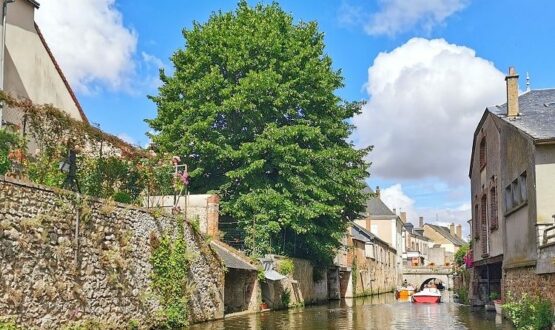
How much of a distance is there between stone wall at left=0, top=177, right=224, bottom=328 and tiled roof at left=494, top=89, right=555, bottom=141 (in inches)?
460

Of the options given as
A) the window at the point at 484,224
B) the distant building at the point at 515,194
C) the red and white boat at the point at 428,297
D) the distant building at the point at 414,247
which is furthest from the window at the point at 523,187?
the distant building at the point at 414,247

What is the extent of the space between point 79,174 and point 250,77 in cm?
1400

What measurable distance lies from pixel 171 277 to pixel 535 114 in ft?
46.1

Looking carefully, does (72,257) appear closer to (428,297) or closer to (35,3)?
(35,3)

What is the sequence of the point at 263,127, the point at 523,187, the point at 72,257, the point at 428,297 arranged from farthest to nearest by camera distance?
1. the point at 428,297
2. the point at 263,127
3. the point at 523,187
4. the point at 72,257

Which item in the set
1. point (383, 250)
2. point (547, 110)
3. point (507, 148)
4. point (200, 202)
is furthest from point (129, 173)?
point (383, 250)

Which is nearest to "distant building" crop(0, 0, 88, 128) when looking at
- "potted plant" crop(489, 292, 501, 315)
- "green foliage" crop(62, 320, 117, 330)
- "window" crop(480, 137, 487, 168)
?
"green foliage" crop(62, 320, 117, 330)

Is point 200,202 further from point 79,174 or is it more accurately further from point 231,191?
point 79,174

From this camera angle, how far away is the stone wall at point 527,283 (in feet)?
51.3

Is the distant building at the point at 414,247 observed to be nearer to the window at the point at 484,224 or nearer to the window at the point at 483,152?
the window at the point at 484,224

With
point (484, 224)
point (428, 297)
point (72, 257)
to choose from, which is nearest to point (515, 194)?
point (484, 224)

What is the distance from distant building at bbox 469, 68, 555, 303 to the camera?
17406 millimetres

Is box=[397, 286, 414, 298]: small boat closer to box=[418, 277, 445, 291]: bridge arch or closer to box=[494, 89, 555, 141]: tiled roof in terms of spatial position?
box=[418, 277, 445, 291]: bridge arch

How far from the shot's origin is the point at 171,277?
57.1 feet
